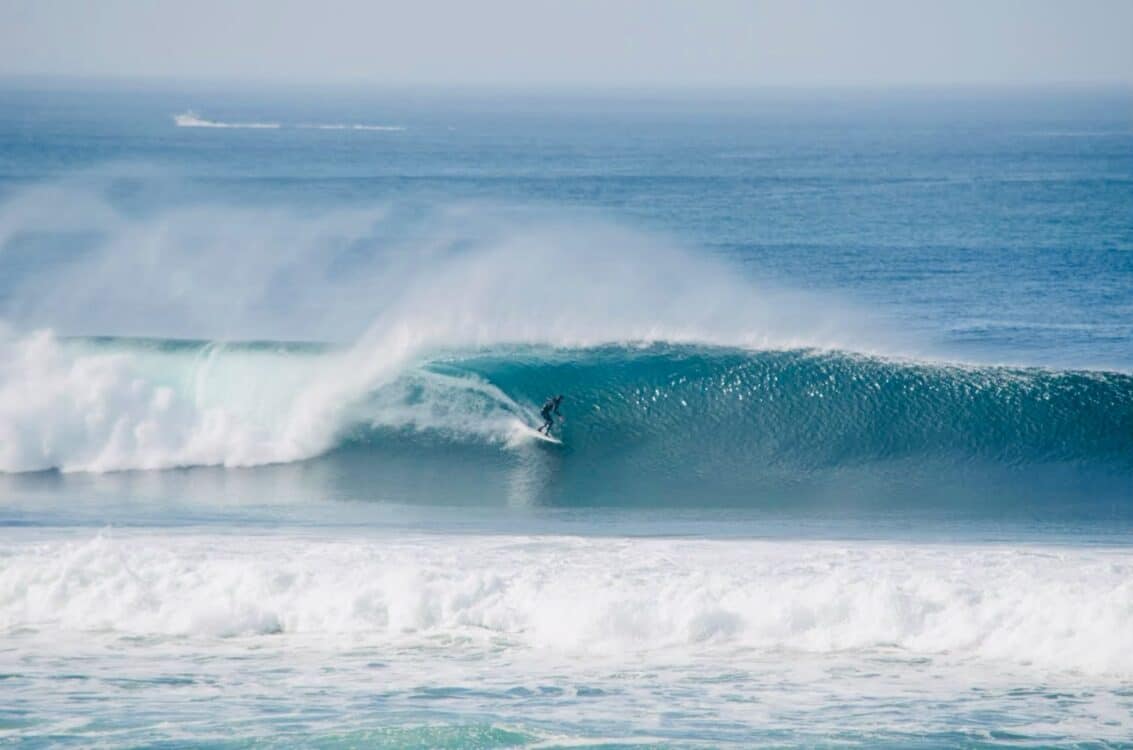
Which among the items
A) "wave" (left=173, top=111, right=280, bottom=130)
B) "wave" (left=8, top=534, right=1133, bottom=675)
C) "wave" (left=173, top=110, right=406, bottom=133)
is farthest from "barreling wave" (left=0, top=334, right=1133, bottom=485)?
"wave" (left=173, top=111, right=280, bottom=130)

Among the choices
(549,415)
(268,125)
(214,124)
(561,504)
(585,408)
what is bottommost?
(561,504)

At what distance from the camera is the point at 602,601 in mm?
12031

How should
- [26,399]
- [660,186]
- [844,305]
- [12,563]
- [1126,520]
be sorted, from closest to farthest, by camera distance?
[12,563] → [1126,520] → [26,399] → [844,305] → [660,186]

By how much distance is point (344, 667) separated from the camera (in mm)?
11219

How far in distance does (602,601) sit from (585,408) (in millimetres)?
7171

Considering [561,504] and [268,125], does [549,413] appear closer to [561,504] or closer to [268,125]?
[561,504]

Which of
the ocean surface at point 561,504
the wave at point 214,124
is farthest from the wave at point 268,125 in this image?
the ocean surface at point 561,504

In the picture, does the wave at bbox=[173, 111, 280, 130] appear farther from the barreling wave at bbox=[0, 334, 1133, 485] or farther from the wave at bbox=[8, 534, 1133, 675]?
the wave at bbox=[8, 534, 1133, 675]

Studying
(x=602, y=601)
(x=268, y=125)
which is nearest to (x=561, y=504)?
(x=602, y=601)

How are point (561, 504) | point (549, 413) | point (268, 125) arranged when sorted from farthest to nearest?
1. point (268, 125)
2. point (549, 413)
3. point (561, 504)

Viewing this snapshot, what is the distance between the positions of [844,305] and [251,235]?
18223 millimetres

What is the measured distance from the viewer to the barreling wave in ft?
59.1

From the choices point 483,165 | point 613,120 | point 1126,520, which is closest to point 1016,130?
point 613,120

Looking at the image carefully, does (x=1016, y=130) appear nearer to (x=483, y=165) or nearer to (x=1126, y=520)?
(x=483, y=165)
